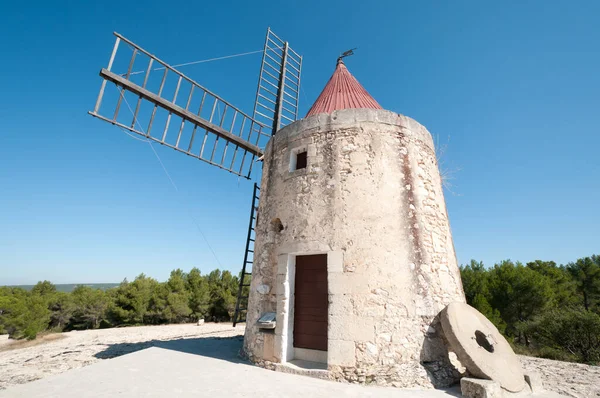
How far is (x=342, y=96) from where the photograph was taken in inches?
283

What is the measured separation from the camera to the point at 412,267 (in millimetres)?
4797

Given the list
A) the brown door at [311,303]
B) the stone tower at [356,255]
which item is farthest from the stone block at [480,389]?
the brown door at [311,303]

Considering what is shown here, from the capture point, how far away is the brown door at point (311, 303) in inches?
197

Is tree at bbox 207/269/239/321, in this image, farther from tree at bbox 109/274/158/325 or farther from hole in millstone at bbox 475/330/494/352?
hole in millstone at bbox 475/330/494/352

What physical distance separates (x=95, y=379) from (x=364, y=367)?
389 centimetres

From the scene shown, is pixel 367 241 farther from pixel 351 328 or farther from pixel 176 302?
pixel 176 302

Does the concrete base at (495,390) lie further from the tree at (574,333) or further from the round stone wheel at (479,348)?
the tree at (574,333)

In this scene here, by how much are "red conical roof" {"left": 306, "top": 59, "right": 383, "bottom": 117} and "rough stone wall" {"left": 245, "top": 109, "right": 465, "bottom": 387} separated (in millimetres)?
1273

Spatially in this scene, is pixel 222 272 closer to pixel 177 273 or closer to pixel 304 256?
pixel 177 273

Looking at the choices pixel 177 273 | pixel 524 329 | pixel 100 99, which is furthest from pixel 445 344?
pixel 177 273

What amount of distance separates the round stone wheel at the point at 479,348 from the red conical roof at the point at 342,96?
4.76 m

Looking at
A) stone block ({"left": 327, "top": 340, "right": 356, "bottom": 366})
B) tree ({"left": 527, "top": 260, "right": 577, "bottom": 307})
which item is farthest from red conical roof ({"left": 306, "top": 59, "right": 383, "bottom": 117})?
tree ({"left": 527, "top": 260, "right": 577, "bottom": 307})

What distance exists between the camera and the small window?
6.00 metres

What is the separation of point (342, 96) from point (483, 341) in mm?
5895
